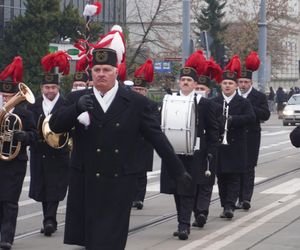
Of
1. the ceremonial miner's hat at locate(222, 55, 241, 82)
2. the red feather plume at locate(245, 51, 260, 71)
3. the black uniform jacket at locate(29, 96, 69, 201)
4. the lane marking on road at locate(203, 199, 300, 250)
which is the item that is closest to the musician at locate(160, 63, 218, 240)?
the lane marking on road at locate(203, 199, 300, 250)

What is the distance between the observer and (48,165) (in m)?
11.5

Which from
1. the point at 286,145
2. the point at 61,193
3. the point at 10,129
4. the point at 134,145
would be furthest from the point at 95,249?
the point at 286,145

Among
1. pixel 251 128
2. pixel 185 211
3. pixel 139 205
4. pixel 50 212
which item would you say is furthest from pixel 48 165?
pixel 251 128

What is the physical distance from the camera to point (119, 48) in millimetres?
7551

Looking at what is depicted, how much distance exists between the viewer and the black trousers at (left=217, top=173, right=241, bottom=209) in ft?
42.7

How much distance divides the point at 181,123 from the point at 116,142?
3.95 m

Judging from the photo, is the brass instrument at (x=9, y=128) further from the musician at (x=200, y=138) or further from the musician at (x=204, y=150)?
the musician at (x=204, y=150)

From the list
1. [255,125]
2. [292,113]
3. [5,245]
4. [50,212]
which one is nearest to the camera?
[5,245]

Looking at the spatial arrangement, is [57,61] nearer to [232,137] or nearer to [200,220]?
[200,220]

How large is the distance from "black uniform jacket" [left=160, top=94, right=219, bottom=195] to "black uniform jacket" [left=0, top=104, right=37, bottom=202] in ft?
6.01

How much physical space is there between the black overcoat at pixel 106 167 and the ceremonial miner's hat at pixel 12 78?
3222 mm

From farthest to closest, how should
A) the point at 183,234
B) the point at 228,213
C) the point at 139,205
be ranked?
the point at 139,205, the point at 228,213, the point at 183,234

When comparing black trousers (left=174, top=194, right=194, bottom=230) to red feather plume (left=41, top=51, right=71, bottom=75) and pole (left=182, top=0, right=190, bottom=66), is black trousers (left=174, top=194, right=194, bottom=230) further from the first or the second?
pole (left=182, top=0, right=190, bottom=66)

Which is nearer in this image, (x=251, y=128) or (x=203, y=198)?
(x=203, y=198)
